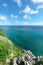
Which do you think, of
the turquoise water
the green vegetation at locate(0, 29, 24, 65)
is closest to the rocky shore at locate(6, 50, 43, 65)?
the green vegetation at locate(0, 29, 24, 65)

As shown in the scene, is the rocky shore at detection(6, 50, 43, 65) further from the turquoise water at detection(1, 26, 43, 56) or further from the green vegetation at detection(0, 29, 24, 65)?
the turquoise water at detection(1, 26, 43, 56)

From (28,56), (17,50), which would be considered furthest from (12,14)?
(28,56)

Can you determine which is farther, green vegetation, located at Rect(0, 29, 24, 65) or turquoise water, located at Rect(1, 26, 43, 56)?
turquoise water, located at Rect(1, 26, 43, 56)

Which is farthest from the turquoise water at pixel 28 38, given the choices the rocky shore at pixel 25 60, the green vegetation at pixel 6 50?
the rocky shore at pixel 25 60

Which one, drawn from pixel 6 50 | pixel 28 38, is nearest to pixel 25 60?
pixel 6 50

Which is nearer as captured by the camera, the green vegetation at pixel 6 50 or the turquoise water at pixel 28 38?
the green vegetation at pixel 6 50

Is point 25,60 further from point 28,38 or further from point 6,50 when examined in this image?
point 28,38

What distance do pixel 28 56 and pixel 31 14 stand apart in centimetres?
277

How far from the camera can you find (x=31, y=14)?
8750 millimetres

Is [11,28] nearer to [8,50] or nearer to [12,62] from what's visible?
[8,50]

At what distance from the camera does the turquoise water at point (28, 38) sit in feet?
26.3

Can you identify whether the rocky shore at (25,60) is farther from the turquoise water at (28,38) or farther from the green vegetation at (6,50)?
the turquoise water at (28,38)

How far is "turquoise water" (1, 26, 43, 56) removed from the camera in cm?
802

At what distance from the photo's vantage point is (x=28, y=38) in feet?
28.7
